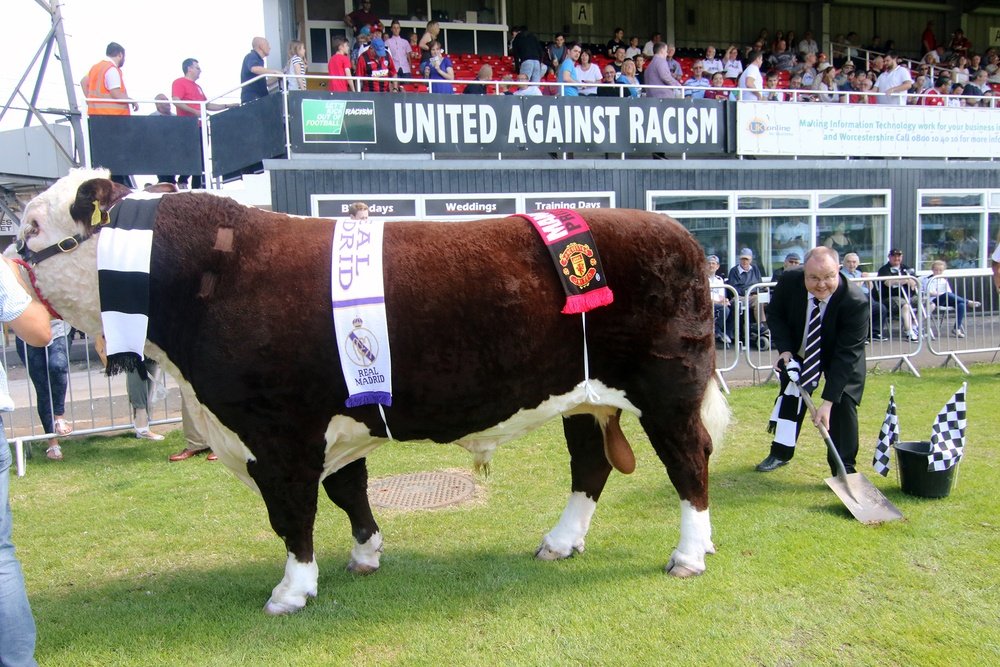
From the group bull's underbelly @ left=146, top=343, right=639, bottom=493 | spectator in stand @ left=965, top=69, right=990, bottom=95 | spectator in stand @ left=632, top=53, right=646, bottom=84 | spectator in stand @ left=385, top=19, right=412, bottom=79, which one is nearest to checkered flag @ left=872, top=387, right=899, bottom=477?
bull's underbelly @ left=146, top=343, right=639, bottom=493

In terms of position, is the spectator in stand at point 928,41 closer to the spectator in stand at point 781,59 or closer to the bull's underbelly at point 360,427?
the spectator in stand at point 781,59

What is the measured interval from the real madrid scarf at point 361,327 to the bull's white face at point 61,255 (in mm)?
1194

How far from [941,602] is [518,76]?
1536 cm

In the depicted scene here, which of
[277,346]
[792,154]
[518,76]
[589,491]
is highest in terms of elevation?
[518,76]

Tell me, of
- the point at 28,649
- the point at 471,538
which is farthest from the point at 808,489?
the point at 28,649

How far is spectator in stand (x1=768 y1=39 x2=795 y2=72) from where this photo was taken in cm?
2172

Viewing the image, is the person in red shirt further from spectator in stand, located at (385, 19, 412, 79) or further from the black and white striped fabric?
the black and white striped fabric

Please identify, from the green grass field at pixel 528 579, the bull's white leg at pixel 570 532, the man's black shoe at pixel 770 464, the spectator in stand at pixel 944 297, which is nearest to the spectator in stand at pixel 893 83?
the spectator in stand at pixel 944 297

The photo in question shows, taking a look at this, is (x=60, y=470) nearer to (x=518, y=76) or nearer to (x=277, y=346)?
(x=277, y=346)

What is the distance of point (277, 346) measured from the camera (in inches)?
150

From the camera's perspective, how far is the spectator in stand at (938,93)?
1842 cm

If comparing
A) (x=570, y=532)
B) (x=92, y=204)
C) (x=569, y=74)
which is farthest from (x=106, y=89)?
(x=570, y=532)

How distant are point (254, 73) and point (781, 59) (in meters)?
15.1

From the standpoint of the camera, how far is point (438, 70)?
1594 cm
